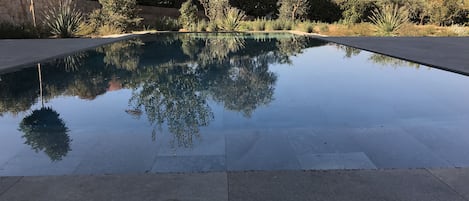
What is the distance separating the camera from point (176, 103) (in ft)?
15.7

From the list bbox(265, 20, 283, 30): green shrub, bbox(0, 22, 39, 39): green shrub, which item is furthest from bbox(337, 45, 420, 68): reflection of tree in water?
bbox(0, 22, 39, 39): green shrub

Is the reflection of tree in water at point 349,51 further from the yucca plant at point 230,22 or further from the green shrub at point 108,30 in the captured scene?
the green shrub at point 108,30

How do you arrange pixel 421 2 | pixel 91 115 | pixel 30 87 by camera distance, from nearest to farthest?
pixel 91 115
pixel 30 87
pixel 421 2

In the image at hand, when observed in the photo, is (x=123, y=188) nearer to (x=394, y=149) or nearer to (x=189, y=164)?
(x=189, y=164)

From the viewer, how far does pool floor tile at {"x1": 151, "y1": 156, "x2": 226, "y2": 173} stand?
268 cm

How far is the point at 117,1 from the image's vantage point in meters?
16.0

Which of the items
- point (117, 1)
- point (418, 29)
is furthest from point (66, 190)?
point (418, 29)

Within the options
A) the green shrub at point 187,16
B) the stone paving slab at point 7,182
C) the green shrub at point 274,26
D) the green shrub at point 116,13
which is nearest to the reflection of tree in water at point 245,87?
the stone paving slab at point 7,182

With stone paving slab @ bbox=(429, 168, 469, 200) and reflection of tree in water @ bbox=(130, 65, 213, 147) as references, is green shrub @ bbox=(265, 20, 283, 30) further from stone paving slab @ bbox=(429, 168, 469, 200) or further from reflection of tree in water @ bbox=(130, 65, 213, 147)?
stone paving slab @ bbox=(429, 168, 469, 200)

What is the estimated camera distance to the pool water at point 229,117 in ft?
9.43

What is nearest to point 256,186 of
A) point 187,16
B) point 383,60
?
point 383,60

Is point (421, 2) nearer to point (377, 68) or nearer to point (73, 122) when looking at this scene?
point (377, 68)

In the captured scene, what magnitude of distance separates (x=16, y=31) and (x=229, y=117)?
484 inches

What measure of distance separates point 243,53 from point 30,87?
17.6 ft
